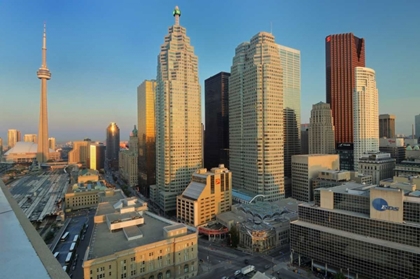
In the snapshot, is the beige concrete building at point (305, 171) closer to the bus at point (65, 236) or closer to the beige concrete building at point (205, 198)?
the beige concrete building at point (205, 198)

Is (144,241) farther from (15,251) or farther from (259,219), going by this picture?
(15,251)

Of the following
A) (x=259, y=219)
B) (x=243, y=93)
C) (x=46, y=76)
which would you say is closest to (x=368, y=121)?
(x=243, y=93)

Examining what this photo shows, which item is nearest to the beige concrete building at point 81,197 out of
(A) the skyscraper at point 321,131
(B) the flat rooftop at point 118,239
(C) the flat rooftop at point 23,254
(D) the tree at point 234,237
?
(B) the flat rooftop at point 118,239

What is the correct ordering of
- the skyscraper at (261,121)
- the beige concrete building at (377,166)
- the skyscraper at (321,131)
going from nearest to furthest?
the skyscraper at (261,121) < the beige concrete building at (377,166) < the skyscraper at (321,131)

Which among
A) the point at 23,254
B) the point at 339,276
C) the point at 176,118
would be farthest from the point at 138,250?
the point at 176,118

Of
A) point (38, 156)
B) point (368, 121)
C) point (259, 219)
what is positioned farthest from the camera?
point (38, 156)

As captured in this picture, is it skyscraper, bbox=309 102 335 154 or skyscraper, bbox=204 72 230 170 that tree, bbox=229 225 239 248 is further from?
skyscraper, bbox=309 102 335 154
